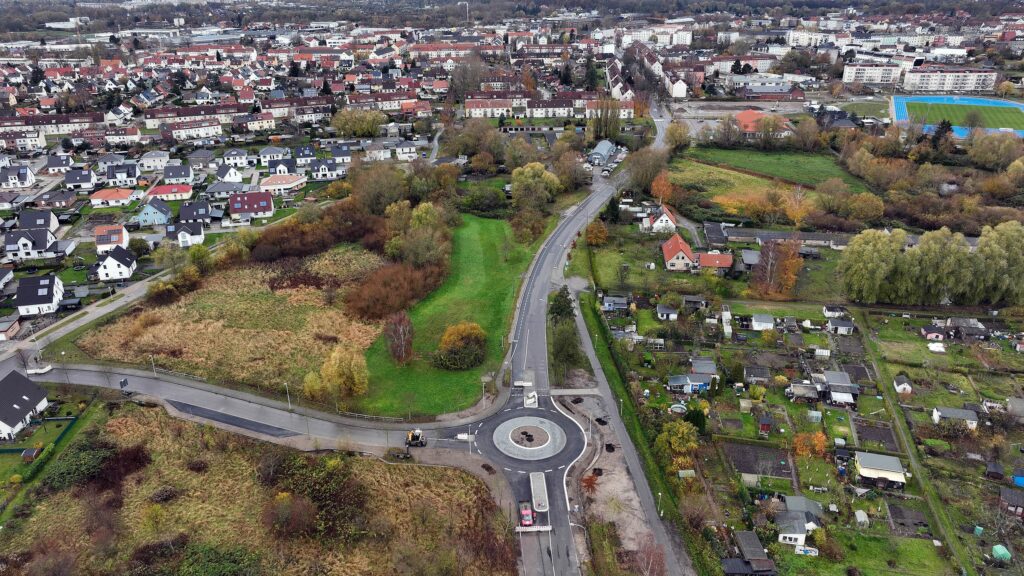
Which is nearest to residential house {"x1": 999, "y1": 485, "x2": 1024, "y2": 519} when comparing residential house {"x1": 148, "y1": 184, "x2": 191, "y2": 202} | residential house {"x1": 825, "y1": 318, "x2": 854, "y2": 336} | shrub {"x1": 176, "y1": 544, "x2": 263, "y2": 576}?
residential house {"x1": 825, "y1": 318, "x2": 854, "y2": 336}

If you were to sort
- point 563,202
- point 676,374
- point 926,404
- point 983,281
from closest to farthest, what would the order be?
1. point 926,404
2. point 676,374
3. point 983,281
4. point 563,202

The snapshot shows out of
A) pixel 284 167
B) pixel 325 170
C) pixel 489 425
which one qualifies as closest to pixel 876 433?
pixel 489 425

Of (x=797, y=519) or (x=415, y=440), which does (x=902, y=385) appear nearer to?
(x=797, y=519)

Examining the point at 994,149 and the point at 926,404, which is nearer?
the point at 926,404

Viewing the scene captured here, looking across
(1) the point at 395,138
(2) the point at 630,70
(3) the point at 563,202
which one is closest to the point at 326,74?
(1) the point at 395,138

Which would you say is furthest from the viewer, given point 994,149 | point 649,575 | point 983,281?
point 994,149

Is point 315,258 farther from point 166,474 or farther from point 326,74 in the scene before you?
point 326,74
